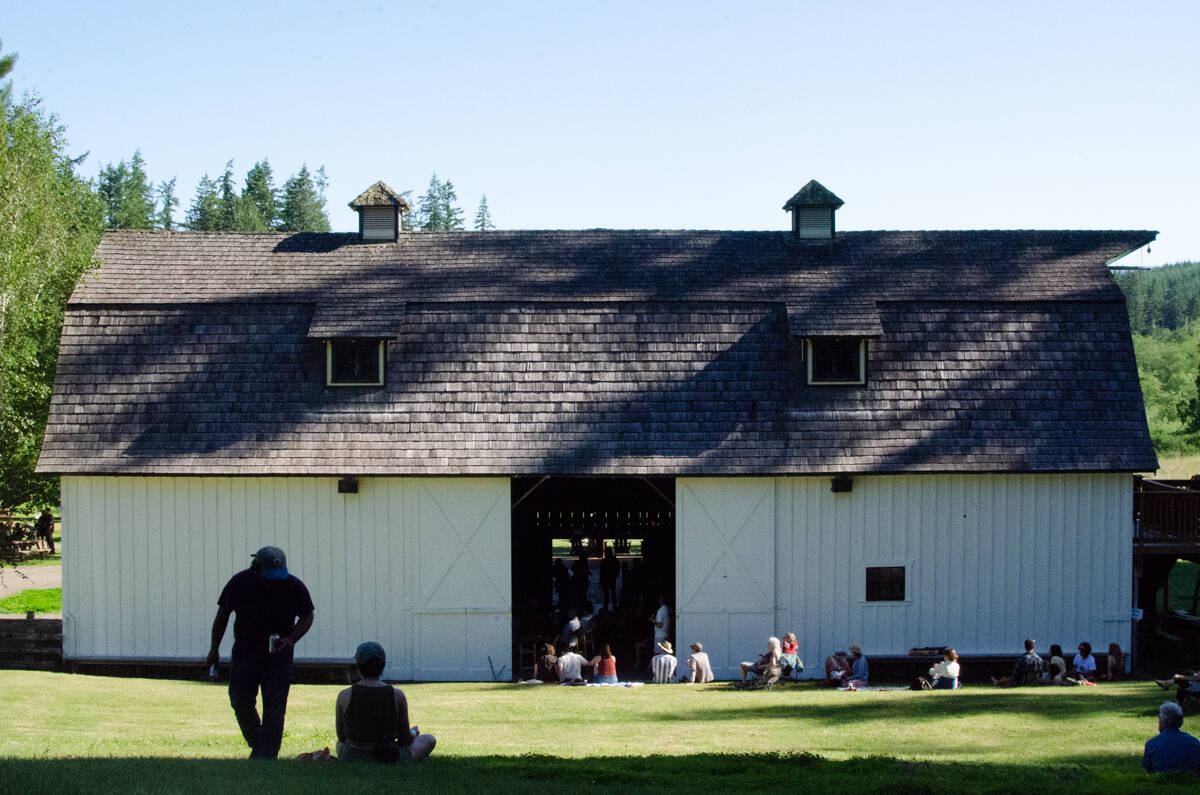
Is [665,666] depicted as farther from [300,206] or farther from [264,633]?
[300,206]

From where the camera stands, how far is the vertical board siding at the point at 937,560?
1906 centimetres

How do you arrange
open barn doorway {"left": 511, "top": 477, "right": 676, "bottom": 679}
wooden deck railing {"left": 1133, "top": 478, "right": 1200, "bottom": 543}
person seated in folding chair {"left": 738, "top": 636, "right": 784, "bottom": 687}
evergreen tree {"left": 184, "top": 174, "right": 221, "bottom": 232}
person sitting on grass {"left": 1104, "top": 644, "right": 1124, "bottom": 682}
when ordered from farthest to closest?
evergreen tree {"left": 184, "top": 174, "right": 221, "bottom": 232}, open barn doorway {"left": 511, "top": 477, "right": 676, "bottom": 679}, wooden deck railing {"left": 1133, "top": 478, "right": 1200, "bottom": 543}, person sitting on grass {"left": 1104, "top": 644, "right": 1124, "bottom": 682}, person seated in folding chair {"left": 738, "top": 636, "right": 784, "bottom": 687}

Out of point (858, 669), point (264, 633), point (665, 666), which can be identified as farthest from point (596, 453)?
point (264, 633)

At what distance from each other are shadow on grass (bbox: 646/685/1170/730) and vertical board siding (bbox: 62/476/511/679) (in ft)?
16.1

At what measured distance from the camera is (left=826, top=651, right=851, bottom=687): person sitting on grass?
17.6 m

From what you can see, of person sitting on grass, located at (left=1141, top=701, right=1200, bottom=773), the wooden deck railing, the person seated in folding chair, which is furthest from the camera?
the wooden deck railing

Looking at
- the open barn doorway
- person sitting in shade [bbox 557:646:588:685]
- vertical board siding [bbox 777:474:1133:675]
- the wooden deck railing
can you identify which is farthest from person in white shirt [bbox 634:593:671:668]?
the wooden deck railing

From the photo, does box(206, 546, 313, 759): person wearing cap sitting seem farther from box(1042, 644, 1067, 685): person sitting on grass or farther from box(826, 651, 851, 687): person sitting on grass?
box(1042, 644, 1067, 685): person sitting on grass

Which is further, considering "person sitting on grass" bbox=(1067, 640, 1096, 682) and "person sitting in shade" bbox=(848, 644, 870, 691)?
"person sitting on grass" bbox=(1067, 640, 1096, 682)

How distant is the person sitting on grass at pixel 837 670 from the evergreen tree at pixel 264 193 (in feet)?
259

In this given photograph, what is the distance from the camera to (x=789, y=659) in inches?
698

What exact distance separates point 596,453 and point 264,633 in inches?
403

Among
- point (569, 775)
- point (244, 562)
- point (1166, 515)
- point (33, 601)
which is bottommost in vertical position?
point (33, 601)

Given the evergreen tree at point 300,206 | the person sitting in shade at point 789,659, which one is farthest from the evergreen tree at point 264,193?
the person sitting in shade at point 789,659
